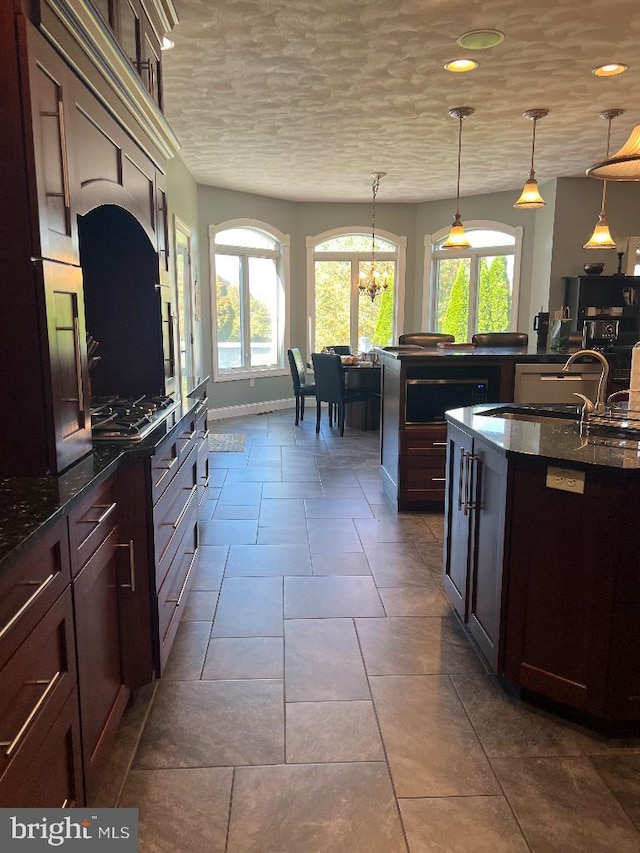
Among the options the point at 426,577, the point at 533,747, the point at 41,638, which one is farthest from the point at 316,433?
the point at 41,638

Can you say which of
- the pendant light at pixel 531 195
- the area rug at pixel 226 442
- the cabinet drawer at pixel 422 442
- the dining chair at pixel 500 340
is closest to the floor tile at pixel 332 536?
the cabinet drawer at pixel 422 442

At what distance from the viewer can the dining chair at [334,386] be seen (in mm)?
6848

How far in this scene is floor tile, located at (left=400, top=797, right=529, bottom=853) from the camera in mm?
1631

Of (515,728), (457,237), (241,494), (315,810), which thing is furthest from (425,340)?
(315,810)

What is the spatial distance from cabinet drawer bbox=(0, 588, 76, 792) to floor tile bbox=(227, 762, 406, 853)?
65 cm

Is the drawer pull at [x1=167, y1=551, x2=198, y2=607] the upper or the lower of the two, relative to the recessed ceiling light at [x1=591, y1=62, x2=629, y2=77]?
lower

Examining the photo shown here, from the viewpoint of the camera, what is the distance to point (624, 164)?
8.05ft

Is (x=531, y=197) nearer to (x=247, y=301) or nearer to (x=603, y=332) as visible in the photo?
(x=603, y=332)

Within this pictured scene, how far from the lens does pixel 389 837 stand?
1659 millimetres

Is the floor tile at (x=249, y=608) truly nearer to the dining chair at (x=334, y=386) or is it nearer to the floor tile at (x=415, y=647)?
the floor tile at (x=415, y=647)

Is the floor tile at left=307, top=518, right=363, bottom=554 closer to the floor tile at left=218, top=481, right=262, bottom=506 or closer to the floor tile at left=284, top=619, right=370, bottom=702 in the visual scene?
the floor tile at left=218, top=481, right=262, bottom=506

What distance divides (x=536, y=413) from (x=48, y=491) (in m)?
2.21

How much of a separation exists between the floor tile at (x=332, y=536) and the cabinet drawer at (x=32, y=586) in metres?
2.34

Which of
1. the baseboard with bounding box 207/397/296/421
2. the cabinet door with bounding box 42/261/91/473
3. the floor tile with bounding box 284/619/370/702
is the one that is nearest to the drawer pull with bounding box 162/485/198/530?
the cabinet door with bounding box 42/261/91/473
